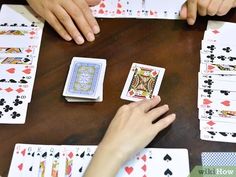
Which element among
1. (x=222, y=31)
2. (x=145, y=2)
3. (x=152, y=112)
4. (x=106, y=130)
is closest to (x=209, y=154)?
(x=152, y=112)

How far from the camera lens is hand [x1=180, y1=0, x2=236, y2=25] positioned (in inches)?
59.6

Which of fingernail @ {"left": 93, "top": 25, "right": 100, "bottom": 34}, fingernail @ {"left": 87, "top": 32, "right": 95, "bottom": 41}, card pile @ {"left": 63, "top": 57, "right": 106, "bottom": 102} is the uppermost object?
fingernail @ {"left": 93, "top": 25, "right": 100, "bottom": 34}

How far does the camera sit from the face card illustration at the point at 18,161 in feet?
3.87

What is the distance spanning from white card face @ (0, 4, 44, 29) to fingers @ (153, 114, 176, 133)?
2.12 ft

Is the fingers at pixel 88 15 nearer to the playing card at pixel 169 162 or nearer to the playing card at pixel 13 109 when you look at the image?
the playing card at pixel 13 109

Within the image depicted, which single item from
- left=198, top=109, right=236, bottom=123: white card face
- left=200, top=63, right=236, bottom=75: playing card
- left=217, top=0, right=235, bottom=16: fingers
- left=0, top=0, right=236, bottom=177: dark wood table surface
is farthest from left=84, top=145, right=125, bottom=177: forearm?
left=217, top=0, right=235, bottom=16: fingers

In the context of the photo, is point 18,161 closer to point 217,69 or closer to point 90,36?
point 90,36

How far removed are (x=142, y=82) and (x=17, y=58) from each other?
47 centimetres

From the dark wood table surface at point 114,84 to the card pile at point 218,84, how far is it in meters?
0.02

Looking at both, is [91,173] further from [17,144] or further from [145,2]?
[145,2]

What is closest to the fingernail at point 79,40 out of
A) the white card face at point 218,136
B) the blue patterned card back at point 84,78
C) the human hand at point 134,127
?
the blue patterned card back at point 84,78

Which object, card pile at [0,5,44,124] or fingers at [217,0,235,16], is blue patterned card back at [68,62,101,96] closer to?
card pile at [0,5,44,124]

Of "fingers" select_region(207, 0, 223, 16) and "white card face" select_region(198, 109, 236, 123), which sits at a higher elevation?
"fingers" select_region(207, 0, 223, 16)

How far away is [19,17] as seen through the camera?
1.61m
